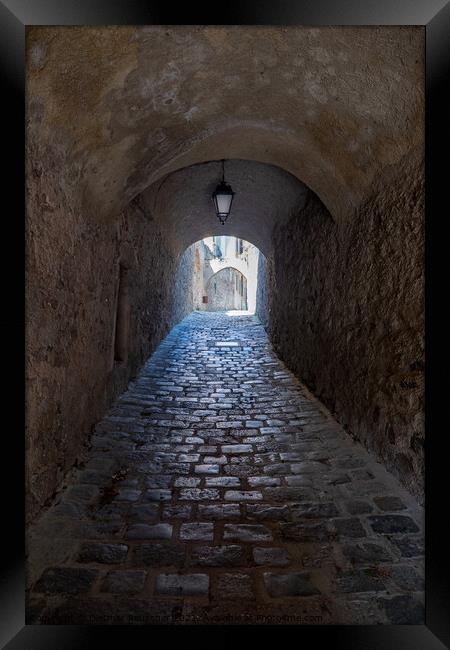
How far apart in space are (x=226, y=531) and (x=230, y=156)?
375cm

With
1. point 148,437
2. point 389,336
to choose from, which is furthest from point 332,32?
point 148,437

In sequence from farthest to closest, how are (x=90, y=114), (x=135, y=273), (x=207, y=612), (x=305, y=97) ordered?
(x=135, y=273) < (x=305, y=97) < (x=90, y=114) < (x=207, y=612)

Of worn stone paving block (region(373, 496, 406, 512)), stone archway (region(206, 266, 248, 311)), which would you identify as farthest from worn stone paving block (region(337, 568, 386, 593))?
stone archway (region(206, 266, 248, 311))

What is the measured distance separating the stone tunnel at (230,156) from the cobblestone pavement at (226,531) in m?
0.26

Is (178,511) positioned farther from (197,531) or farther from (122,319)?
(122,319)

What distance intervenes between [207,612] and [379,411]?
199 centimetres

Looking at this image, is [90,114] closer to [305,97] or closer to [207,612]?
[305,97]

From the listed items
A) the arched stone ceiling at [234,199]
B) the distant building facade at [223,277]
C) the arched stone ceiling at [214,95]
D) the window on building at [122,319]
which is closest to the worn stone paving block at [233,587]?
the arched stone ceiling at [214,95]

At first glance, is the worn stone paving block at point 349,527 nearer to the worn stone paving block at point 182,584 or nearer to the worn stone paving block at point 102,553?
the worn stone paving block at point 182,584

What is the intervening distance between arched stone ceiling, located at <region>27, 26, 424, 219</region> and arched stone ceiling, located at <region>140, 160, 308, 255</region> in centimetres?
183

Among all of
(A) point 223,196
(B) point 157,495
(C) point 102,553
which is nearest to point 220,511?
(B) point 157,495

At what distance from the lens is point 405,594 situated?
65.3 inches

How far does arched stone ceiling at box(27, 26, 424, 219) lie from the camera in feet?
6.27
